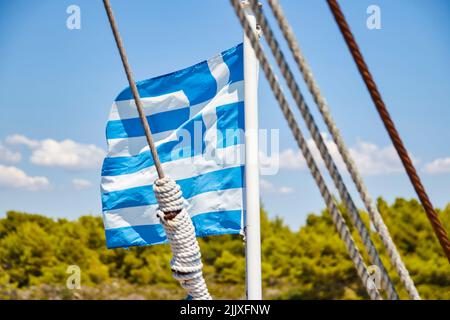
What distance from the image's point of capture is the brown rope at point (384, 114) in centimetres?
154

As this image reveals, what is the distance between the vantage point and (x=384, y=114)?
1.58 m

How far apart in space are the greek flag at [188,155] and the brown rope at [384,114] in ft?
9.65

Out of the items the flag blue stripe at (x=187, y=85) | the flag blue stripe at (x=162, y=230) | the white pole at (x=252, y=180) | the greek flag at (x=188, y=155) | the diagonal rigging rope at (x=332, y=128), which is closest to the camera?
Result: the diagonal rigging rope at (x=332, y=128)

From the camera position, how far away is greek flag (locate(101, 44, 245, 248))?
15.3 feet

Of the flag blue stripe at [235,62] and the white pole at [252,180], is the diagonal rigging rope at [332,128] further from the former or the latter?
the flag blue stripe at [235,62]

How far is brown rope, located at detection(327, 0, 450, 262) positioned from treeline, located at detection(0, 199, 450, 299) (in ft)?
45.4

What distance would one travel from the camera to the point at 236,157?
185 inches

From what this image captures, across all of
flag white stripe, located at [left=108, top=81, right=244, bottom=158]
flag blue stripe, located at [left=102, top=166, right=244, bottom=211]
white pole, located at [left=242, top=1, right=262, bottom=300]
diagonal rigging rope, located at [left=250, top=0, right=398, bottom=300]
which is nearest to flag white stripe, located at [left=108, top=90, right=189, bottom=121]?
flag white stripe, located at [left=108, top=81, right=244, bottom=158]

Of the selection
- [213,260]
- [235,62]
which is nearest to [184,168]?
[235,62]

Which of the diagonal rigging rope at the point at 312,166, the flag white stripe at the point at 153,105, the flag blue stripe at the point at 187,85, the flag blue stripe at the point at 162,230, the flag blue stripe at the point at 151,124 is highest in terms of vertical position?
the flag blue stripe at the point at 187,85

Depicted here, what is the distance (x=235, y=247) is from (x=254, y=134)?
1422 cm

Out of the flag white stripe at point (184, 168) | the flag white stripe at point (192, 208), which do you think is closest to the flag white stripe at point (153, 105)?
the flag white stripe at point (184, 168)
